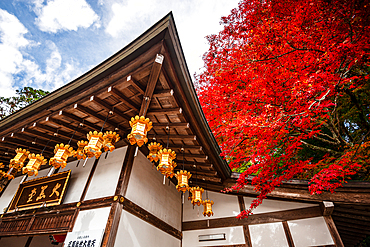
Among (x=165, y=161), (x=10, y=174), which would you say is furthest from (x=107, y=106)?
(x=10, y=174)

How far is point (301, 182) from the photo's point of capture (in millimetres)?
6219

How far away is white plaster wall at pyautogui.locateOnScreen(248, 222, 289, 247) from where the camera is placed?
6.09 metres

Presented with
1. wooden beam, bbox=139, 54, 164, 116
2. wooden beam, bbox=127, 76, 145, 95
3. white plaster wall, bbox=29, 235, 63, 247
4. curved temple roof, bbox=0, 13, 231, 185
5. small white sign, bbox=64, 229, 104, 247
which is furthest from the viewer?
white plaster wall, bbox=29, 235, 63, 247

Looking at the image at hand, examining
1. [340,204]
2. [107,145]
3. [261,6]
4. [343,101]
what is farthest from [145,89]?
[261,6]

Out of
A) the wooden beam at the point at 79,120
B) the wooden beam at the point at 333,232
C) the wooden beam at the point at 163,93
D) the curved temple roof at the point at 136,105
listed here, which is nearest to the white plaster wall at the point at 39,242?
the curved temple roof at the point at 136,105

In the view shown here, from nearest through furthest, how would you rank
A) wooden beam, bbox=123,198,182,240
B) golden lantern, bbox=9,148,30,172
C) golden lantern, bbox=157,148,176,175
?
golden lantern, bbox=157,148,176,175
wooden beam, bbox=123,198,182,240
golden lantern, bbox=9,148,30,172

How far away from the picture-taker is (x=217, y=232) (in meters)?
7.02

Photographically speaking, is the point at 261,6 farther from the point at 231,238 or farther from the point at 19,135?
the point at 19,135

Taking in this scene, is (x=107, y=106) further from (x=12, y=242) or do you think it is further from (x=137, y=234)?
(x=12, y=242)

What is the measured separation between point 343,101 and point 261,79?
3.99 metres

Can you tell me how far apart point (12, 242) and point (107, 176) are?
802 cm

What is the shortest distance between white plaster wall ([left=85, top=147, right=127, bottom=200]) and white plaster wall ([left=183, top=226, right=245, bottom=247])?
161 inches

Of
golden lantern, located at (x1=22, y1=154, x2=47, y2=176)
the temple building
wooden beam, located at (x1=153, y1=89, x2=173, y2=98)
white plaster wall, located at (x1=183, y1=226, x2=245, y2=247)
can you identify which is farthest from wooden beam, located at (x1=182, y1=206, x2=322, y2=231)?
golden lantern, located at (x1=22, y1=154, x2=47, y2=176)

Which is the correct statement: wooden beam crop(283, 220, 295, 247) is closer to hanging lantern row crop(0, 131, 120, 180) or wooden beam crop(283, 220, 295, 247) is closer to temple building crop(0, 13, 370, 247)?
temple building crop(0, 13, 370, 247)
